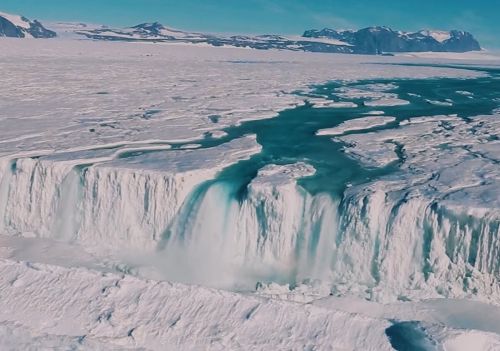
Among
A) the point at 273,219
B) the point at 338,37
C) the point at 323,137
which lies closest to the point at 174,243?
the point at 273,219

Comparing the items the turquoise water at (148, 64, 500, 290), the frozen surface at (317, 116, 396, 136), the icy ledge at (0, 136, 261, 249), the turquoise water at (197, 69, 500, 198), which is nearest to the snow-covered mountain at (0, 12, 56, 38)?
the turquoise water at (197, 69, 500, 198)

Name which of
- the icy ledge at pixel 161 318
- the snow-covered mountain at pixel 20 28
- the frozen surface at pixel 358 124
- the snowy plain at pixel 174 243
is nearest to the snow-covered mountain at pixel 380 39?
the snow-covered mountain at pixel 20 28

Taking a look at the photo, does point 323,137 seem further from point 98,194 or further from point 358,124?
→ point 98,194

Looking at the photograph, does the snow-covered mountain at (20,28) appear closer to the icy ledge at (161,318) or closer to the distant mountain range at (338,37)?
the distant mountain range at (338,37)

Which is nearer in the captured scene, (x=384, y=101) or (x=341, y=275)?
(x=341, y=275)

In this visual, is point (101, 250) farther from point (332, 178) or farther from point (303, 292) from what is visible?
point (332, 178)

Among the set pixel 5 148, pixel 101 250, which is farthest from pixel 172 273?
pixel 5 148

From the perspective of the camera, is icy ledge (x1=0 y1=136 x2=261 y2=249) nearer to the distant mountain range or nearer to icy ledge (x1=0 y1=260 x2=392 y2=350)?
icy ledge (x1=0 y1=260 x2=392 y2=350)
